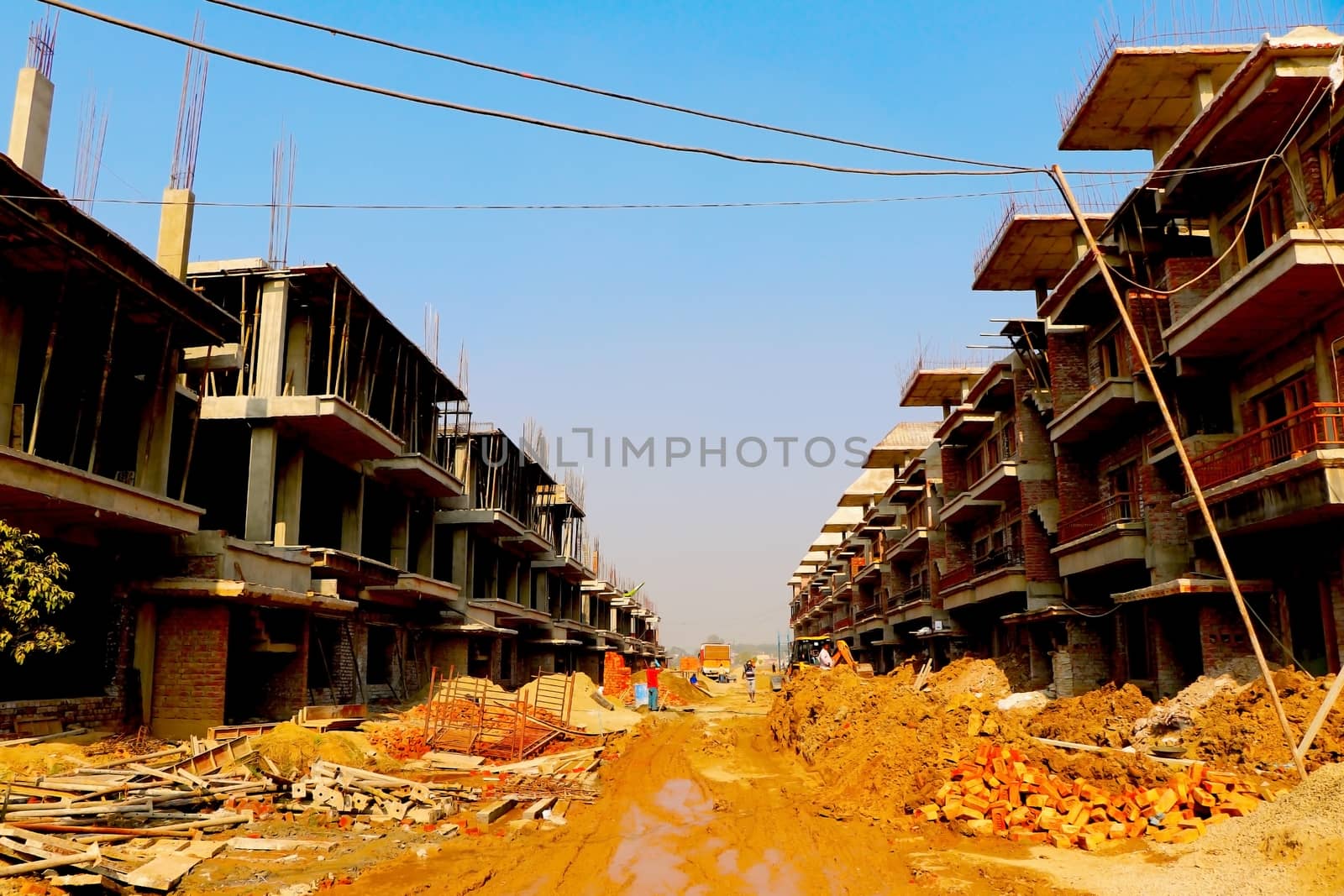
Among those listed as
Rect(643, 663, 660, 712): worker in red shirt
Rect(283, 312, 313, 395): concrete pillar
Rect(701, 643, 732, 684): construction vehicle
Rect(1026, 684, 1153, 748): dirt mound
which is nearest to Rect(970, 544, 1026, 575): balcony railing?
Rect(1026, 684, 1153, 748): dirt mound

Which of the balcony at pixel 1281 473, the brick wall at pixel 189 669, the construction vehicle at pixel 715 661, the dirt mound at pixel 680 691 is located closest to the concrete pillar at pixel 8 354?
the brick wall at pixel 189 669

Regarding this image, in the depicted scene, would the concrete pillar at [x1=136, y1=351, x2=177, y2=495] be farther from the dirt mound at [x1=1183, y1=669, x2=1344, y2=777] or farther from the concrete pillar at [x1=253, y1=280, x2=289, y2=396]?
the dirt mound at [x1=1183, y1=669, x2=1344, y2=777]

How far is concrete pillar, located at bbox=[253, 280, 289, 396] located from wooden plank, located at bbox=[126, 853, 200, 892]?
15980 millimetres

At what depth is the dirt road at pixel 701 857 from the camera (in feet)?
32.2

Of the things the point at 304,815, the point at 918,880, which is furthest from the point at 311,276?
the point at 918,880

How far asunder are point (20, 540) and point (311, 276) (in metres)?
13.5

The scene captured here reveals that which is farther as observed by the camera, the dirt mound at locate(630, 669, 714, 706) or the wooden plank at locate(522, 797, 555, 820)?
the dirt mound at locate(630, 669, 714, 706)

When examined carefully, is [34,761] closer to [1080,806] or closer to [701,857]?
[701,857]

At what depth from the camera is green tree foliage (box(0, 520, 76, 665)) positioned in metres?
12.1

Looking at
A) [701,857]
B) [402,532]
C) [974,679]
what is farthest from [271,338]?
[974,679]

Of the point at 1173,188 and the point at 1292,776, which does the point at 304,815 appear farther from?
the point at 1173,188

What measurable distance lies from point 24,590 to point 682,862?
899cm

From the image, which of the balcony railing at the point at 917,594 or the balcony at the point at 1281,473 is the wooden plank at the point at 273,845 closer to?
the balcony at the point at 1281,473

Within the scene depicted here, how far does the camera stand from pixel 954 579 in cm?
3612
